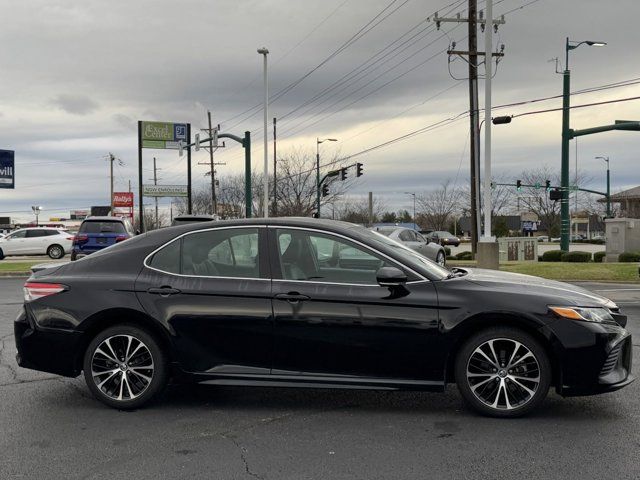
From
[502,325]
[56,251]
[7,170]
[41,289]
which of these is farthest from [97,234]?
[7,170]

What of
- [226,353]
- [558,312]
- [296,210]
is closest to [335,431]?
[226,353]

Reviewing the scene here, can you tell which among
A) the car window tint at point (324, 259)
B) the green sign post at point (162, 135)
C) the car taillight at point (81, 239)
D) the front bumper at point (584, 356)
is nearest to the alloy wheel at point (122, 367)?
the car window tint at point (324, 259)

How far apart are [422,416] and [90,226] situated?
55.8 feet

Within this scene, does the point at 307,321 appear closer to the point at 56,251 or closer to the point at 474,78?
the point at 474,78

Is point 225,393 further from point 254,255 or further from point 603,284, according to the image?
point 603,284

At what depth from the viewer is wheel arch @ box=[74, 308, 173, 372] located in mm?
4805

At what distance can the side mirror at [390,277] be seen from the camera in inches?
175

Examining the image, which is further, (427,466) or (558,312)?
(558,312)

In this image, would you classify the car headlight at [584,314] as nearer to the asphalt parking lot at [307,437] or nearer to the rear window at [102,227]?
the asphalt parking lot at [307,437]

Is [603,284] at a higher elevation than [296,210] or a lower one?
lower

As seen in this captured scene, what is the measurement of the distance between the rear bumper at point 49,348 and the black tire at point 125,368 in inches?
5.2

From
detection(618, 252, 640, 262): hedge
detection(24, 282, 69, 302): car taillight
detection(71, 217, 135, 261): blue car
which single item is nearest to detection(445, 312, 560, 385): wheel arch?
detection(24, 282, 69, 302): car taillight

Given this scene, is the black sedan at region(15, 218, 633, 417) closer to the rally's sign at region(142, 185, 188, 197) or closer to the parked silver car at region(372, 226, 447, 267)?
the parked silver car at region(372, 226, 447, 267)

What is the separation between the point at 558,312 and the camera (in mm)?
4406
